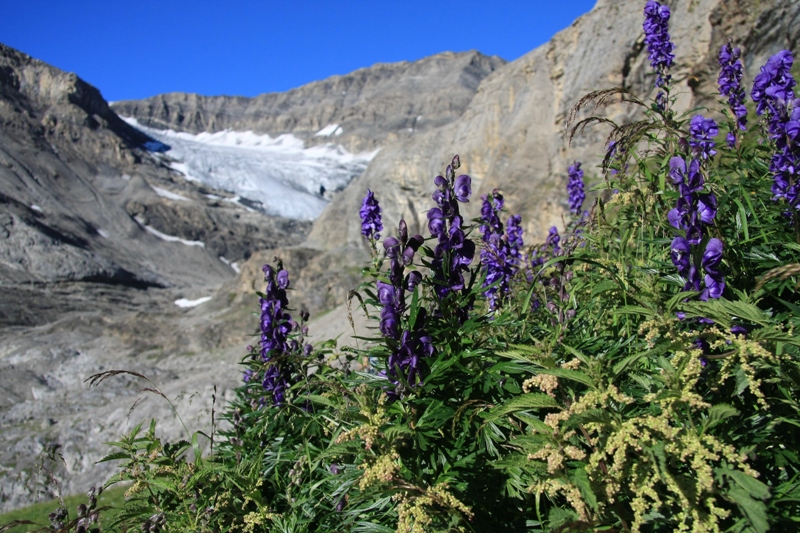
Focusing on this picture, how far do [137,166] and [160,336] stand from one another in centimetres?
7118

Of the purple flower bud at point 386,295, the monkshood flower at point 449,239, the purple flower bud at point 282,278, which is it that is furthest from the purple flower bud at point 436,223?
the purple flower bud at point 282,278

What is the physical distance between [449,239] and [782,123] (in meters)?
2.28

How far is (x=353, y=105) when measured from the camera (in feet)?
505

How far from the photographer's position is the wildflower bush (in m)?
2.02

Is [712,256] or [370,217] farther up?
[370,217]

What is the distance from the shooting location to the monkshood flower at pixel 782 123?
3.34 meters

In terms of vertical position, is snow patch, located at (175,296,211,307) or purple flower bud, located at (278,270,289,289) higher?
purple flower bud, located at (278,270,289,289)

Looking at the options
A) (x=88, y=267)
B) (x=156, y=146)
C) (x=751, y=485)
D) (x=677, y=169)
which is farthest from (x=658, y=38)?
(x=156, y=146)

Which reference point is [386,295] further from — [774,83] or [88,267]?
[88,267]

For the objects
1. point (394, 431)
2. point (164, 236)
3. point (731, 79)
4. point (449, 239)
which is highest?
point (731, 79)

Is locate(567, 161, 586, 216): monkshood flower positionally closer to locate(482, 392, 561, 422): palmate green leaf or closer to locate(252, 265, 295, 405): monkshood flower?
locate(252, 265, 295, 405): monkshood flower

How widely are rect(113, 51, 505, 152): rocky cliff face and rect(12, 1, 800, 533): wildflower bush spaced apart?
117 metres

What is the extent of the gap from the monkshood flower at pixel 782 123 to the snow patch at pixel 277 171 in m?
106

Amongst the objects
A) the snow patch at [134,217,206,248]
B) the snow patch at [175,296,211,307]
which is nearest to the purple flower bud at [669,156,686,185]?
the snow patch at [175,296,211,307]
